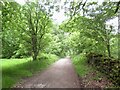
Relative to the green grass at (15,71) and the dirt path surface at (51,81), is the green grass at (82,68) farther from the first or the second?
the green grass at (15,71)

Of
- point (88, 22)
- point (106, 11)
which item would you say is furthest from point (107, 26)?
point (106, 11)

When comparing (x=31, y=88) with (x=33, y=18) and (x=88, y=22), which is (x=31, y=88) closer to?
(x=88, y=22)

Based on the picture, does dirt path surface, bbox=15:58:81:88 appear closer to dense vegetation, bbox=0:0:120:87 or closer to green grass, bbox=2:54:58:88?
green grass, bbox=2:54:58:88

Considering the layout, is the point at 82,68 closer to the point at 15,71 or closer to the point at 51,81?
the point at 51,81

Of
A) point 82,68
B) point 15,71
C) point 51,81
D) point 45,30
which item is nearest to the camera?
point 51,81

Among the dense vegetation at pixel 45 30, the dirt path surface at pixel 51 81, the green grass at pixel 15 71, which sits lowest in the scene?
the dirt path surface at pixel 51 81

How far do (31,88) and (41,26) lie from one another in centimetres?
1318

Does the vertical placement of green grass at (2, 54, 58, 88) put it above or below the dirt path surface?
above

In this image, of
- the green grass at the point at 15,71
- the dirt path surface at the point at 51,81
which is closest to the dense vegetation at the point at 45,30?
the green grass at the point at 15,71

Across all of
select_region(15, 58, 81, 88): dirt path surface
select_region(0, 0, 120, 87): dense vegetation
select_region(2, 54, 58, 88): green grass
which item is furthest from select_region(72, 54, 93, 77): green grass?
select_region(2, 54, 58, 88): green grass

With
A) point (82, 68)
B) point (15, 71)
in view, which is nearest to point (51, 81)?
point (15, 71)

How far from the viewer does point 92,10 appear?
15.4m

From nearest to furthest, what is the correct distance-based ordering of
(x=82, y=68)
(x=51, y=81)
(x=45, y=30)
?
(x=51, y=81) → (x=82, y=68) → (x=45, y=30)

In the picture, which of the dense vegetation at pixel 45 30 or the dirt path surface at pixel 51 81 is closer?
the dirt path surface at pixel 51 81
